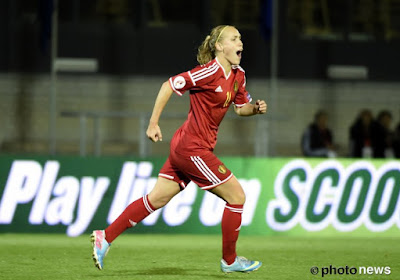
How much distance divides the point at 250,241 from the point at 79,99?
11.0 m

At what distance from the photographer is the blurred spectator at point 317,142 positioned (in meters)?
16.9

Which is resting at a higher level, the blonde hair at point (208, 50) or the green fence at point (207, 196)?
the blonde hair at point (208, 50)

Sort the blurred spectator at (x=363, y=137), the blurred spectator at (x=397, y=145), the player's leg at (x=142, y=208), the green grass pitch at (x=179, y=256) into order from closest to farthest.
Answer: the player's leg at (x=142, y=208)
the green grass pitch at (x=179, y=256)
the blurred spectator at (x=363, y=137)
the blurred spectator at (x=397, y=145)

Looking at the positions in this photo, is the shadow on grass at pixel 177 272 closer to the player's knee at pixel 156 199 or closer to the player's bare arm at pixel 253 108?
the player's knee at pixel 156 199

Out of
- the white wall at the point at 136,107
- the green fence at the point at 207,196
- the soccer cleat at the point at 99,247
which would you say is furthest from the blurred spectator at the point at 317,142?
the soccer cleat at the point at 99,247

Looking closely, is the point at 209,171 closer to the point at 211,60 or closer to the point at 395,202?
the point at 211,60

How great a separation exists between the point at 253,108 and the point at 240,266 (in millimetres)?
1292

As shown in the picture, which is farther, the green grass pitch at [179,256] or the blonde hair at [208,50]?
the green grass pitch at [179,256]

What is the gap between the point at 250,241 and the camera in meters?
12.9

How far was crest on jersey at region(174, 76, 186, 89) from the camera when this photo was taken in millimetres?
8352

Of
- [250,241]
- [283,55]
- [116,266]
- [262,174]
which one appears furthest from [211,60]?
[283,55]

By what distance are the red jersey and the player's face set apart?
9cm

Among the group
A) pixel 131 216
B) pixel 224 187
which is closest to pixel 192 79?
pixel 224 187

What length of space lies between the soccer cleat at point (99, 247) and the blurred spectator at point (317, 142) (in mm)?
8649
